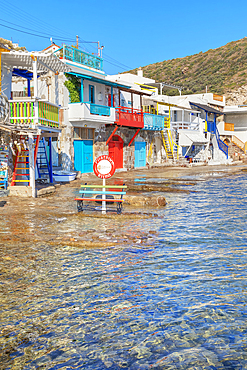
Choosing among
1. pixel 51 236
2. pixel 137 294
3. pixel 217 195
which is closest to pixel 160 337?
pixel 137 294

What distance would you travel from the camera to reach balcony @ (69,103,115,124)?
24.0 m

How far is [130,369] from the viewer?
3.62 meters

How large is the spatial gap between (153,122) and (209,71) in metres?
64.9

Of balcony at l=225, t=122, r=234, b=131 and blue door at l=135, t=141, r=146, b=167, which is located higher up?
balcony at l=225, t=122, r=234, b=131

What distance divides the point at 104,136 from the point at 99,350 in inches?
967

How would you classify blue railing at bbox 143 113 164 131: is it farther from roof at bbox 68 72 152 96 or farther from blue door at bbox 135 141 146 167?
roof at bbox 68 72 152 96

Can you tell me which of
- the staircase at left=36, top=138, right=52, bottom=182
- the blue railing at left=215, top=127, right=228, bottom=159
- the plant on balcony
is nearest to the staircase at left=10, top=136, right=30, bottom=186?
the staircase at left=36, top=138, right=52, bottom=182

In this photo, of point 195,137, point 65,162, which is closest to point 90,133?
point 65,162

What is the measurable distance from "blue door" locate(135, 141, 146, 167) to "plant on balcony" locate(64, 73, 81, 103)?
949cm

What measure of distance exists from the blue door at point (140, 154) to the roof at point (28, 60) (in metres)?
16.6

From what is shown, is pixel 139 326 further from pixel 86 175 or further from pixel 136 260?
pixel 86 175

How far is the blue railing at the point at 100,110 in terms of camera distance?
977 inches

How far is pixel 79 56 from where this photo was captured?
26.4m

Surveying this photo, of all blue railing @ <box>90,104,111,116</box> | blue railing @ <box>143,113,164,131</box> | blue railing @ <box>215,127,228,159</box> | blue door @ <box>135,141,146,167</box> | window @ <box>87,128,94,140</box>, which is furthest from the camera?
blue railing @ <box>215,127,228,159</box>
